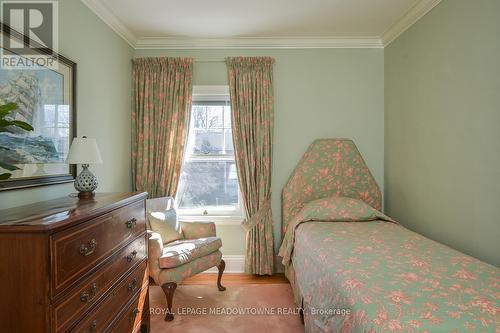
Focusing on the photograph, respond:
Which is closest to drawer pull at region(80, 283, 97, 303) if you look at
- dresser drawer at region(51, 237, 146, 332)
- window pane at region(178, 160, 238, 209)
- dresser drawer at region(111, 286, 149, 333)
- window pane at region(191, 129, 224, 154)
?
dresser drawer at region(51, 237, 146, 332)

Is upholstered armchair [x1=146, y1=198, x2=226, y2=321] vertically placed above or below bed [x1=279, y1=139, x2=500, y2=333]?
below

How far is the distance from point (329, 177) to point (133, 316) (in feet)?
7.95

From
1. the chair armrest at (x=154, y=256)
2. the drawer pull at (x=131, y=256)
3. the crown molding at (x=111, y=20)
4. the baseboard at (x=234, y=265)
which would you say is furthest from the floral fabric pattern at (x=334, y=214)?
the crown molding at (x=111, y=20)

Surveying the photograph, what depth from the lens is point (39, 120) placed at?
1761 mm

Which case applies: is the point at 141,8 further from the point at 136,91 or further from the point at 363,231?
the point at 363,231

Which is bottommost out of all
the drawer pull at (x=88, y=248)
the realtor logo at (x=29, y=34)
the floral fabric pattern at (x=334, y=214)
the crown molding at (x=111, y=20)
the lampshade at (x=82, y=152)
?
the floral fabric pattern at (x=334, y=214)

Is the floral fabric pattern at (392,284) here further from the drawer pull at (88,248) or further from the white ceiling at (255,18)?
the white ceiling at (255,18)

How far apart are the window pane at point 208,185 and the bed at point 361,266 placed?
717mm

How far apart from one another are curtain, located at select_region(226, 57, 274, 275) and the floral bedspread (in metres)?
0.75

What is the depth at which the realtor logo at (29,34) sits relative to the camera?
5.08 feet

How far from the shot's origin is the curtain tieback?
3225 millimetres

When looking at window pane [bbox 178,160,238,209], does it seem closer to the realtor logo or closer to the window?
the window

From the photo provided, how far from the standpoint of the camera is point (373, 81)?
132 inches

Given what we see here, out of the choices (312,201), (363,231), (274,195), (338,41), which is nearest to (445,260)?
(363,231)
